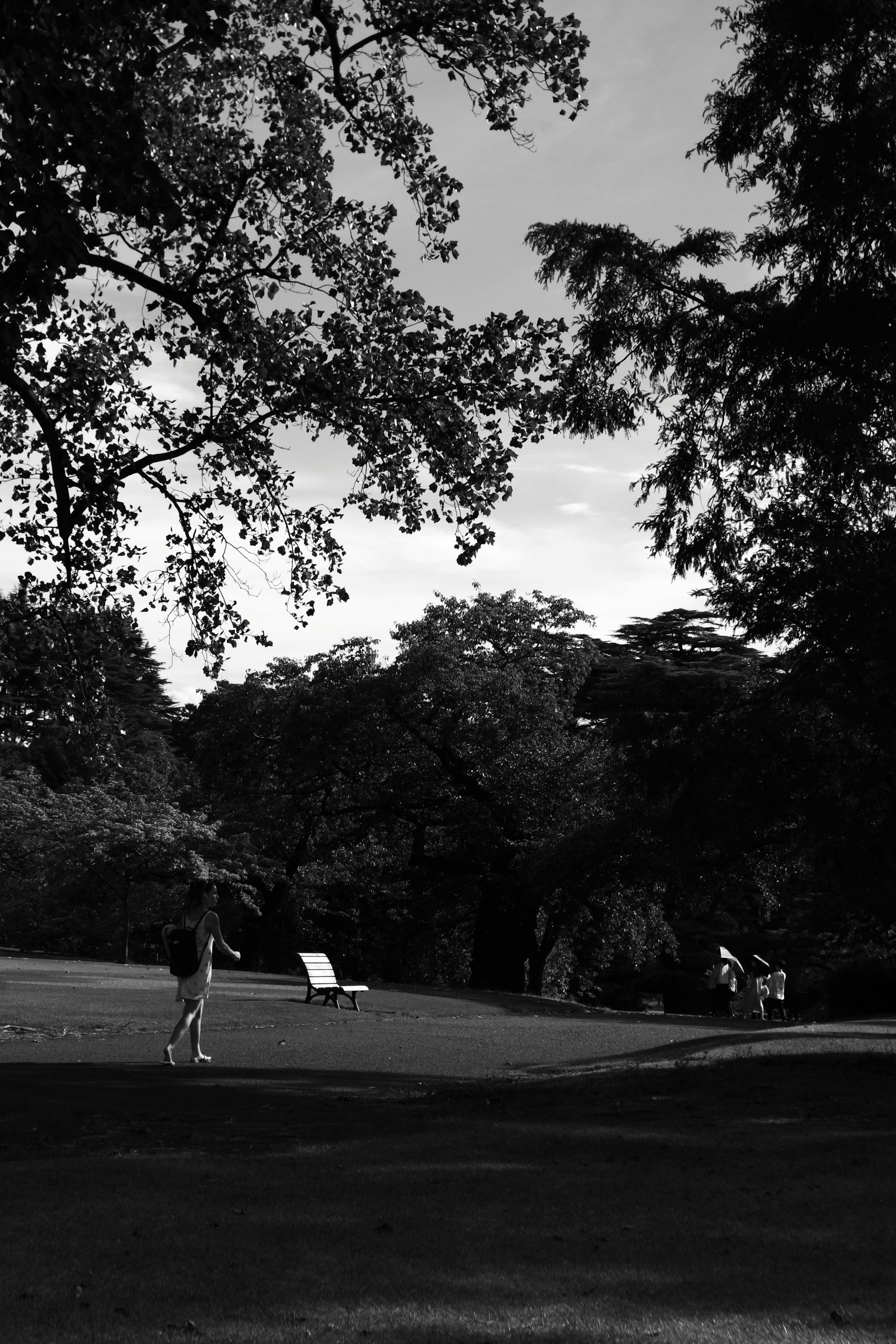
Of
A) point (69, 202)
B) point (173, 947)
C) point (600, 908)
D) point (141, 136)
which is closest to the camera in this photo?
point (141, 136)

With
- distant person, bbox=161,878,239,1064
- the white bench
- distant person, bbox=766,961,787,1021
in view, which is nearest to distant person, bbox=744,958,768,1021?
distant person, bbox=766,961,787,1021

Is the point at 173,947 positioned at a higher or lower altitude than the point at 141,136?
lower

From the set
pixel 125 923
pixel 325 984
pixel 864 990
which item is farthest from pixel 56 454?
pixel 125 923

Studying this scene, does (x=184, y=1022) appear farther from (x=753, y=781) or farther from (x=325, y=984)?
(x=325, y=984)

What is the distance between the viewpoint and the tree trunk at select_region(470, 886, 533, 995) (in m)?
37.7

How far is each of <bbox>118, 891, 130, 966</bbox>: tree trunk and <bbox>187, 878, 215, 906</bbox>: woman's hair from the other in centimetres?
2518

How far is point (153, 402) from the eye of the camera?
14000 millimetres

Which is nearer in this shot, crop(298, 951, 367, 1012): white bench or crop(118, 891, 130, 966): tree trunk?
crop(298, 951, 367, 1012): white bench

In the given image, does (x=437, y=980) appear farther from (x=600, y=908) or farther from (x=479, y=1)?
(x=479, y=1)

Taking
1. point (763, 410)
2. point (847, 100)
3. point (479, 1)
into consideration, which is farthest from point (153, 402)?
point (847, 100)

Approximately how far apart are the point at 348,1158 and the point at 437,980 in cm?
3648

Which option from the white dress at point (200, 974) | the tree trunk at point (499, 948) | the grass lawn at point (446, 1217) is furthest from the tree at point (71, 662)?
the tree trunk at point (499, 948)

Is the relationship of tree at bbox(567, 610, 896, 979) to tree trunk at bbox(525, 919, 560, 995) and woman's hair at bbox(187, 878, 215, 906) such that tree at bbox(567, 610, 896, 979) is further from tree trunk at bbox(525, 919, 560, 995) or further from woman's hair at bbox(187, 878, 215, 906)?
tree trunk at bbox(525, 919, 560, 995)

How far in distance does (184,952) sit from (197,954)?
13 centimetres
